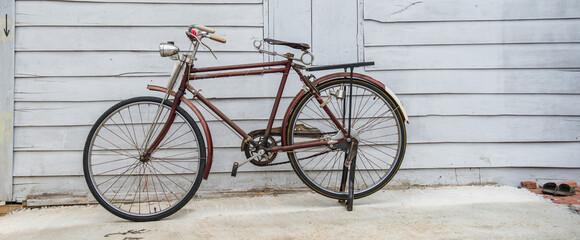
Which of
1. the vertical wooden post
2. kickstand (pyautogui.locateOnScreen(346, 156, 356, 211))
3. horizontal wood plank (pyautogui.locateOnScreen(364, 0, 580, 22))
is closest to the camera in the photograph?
kickstand (pyautogui.locateOnScreen(346, 156, 356, 211))

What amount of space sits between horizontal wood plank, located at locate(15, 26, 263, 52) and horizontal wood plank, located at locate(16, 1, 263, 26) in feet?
0.14

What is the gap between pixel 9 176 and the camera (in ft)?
10.8

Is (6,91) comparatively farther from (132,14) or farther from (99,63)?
(132,14)

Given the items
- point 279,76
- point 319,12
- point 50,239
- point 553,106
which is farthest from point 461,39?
point 50,239

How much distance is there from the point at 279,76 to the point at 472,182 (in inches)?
66.7

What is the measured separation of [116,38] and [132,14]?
0.68 feet

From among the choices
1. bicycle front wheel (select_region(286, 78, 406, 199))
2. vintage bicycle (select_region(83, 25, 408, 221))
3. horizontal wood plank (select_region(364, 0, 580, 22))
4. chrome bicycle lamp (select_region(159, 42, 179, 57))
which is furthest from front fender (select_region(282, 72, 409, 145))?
chrome bicycle lamp (select_region(159, 42, 179, 57))

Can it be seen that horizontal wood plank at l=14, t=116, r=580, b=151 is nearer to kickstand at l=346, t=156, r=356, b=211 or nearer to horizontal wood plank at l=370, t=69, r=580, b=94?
horizontal wood plank at l=370, t=69, r=580, b=94

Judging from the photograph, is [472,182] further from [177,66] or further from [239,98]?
[177,66]

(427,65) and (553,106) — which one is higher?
(427,65)

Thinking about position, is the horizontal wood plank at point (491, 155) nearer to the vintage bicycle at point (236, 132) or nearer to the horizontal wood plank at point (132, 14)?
the vintage bicycle at point (236, 132)

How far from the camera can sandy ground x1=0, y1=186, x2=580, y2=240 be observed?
105 inches

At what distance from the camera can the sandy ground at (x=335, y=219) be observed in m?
2.67

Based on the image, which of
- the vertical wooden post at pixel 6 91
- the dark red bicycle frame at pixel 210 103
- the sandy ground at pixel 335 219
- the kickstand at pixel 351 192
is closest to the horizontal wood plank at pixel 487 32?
the dark red bicycle frame at pixel 210 103
